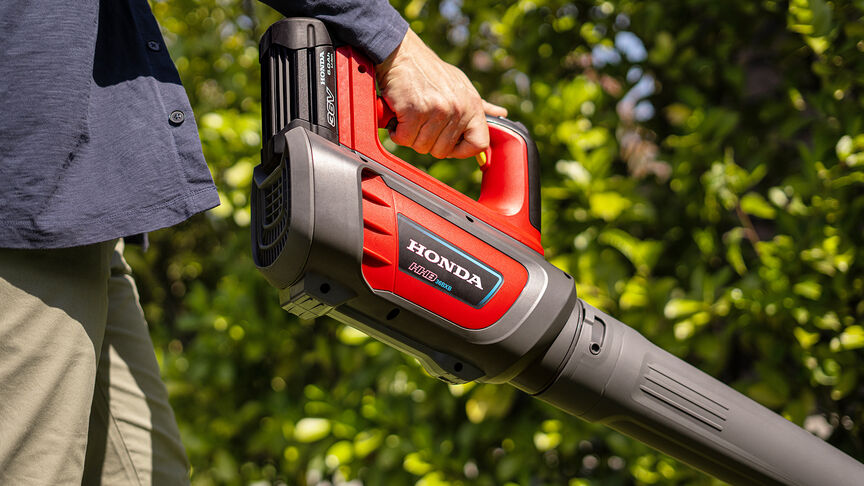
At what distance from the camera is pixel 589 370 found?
118cm

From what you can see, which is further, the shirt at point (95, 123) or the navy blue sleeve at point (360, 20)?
the navy blue sleeve at point (360, 20)

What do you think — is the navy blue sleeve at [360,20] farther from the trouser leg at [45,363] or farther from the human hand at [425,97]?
the trouser leg at [45,363]

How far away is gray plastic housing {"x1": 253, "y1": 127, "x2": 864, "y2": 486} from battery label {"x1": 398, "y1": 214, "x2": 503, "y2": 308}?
0.05m

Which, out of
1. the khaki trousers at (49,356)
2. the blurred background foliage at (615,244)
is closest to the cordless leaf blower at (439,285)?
the khaki trousers at (49,356)

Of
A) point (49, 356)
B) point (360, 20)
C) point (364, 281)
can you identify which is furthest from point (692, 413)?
point (49, 356)

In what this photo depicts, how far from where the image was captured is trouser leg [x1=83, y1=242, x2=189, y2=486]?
1.27 m

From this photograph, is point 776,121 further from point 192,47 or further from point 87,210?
point 192,47

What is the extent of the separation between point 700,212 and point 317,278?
1.25 meters

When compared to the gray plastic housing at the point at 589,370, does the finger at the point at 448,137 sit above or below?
above

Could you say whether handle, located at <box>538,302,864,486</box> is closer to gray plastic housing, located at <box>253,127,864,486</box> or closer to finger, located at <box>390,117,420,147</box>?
gray plastic housing, located at <box>253,127,864,486</box>

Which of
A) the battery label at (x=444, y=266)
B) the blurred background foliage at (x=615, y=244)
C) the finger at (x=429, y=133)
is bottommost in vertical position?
the blurred background foliage at (x=615, y=244)

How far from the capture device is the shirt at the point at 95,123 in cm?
98

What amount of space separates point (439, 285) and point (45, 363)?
0.58 metres

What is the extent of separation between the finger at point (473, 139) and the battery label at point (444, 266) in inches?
8.6
